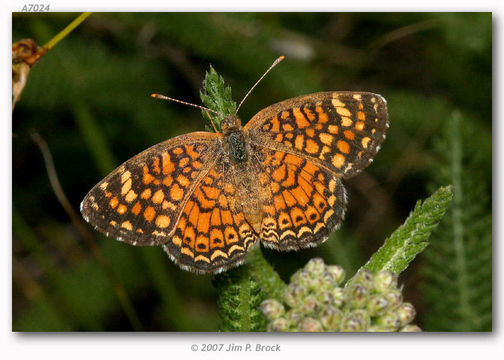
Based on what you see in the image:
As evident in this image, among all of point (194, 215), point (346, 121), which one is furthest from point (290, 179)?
point (194, 215)

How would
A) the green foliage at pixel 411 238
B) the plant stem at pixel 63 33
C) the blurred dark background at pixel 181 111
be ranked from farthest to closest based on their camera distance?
the blurred dark background at pixel 181 111 → the plant stem at pixel 63 33 → the green foliage at pixel 411 238

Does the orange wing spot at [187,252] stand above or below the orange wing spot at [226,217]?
below

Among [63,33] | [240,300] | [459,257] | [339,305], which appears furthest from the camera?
[459,257]

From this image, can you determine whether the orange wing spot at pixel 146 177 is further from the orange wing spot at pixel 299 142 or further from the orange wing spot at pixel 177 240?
the orange wing spot at pixel 299 142

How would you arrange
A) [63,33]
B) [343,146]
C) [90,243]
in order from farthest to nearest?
[90,243] → [63,33] → [343,146]

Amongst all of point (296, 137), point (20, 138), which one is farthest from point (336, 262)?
point (20, 138)

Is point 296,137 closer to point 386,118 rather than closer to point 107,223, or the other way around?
point 386,118

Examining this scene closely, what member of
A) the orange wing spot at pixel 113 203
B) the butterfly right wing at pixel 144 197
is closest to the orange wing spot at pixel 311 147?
the butterfly right wing at pixel 144 197

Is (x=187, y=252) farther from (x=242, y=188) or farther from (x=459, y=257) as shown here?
(x=459, y=257)
